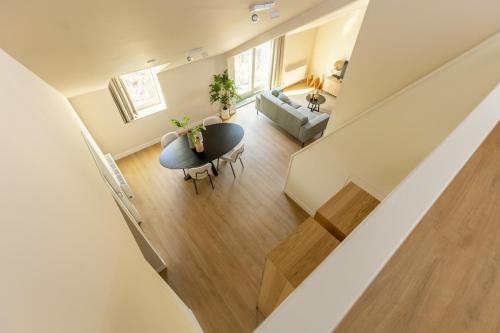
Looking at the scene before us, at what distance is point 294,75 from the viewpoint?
800cm

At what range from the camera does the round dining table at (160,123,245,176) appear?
412cm

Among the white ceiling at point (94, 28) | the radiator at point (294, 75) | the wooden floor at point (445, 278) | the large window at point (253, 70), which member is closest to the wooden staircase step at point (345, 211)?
the wooden floor at point (445, 278)

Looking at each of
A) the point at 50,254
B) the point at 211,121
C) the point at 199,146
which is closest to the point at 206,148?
the point at 199,146

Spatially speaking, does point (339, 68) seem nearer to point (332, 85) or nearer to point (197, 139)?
point (332, 85)

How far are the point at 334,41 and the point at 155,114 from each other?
6465 millimetres

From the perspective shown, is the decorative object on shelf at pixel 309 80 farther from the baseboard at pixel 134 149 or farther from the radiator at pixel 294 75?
the baseboard at pixel 134 149

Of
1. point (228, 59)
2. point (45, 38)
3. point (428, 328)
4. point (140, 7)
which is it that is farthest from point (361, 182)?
point (228, 59)

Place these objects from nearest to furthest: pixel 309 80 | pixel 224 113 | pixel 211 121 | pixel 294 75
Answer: pixel 211 121 < pixel 224 113 < pixel 294 75 < pixel 309 80

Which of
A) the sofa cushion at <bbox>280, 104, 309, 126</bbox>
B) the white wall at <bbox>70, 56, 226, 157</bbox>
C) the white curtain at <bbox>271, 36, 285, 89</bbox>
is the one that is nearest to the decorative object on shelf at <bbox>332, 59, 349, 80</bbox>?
the white curtain at <bbox>271, 36, 285, 89</bbox>

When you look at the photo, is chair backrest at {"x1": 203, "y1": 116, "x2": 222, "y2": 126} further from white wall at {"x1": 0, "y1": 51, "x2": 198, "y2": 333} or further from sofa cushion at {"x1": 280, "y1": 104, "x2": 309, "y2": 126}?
white wall at {"x1": 0, "y1": 51, "x2": 198, "y2": 333}

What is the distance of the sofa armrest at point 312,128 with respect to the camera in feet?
17.2

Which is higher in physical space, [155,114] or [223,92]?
[223,92]

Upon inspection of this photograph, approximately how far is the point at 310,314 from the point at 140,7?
2102mm

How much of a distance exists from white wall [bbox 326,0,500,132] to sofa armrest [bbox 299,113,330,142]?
215 centimetres
